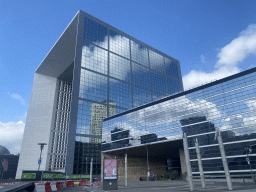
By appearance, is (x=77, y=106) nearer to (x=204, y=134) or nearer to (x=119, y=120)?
(x=119, y=120)

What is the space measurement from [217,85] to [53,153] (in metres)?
82.4

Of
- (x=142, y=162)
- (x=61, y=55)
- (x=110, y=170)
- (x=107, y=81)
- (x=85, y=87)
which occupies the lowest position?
(x=110, y=170)

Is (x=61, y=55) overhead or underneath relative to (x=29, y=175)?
overhead

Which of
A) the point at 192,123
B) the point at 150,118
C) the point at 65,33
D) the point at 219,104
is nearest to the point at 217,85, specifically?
the point at 219,104

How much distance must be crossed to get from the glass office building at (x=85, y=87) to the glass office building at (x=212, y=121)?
21.9m

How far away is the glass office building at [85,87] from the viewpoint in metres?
67.6

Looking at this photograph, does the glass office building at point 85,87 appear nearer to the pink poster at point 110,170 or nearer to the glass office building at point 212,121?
the glass office building at point 212,121

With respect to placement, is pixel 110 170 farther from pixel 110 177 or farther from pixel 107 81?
pixel 107 81

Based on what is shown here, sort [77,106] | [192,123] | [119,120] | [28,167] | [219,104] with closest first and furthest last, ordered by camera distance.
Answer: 1. [219,104]
2. [192,123]
3. [119,120]
4. [77,106]
5. [28,167]

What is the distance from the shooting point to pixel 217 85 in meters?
41.5

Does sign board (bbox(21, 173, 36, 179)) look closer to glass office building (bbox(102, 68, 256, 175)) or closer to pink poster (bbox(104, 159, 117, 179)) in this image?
pink poster (bbox(104, 159, 117, 179))

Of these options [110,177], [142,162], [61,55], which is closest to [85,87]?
[61,55]

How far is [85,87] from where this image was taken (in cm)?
7256

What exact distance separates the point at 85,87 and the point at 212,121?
47.0 meters
